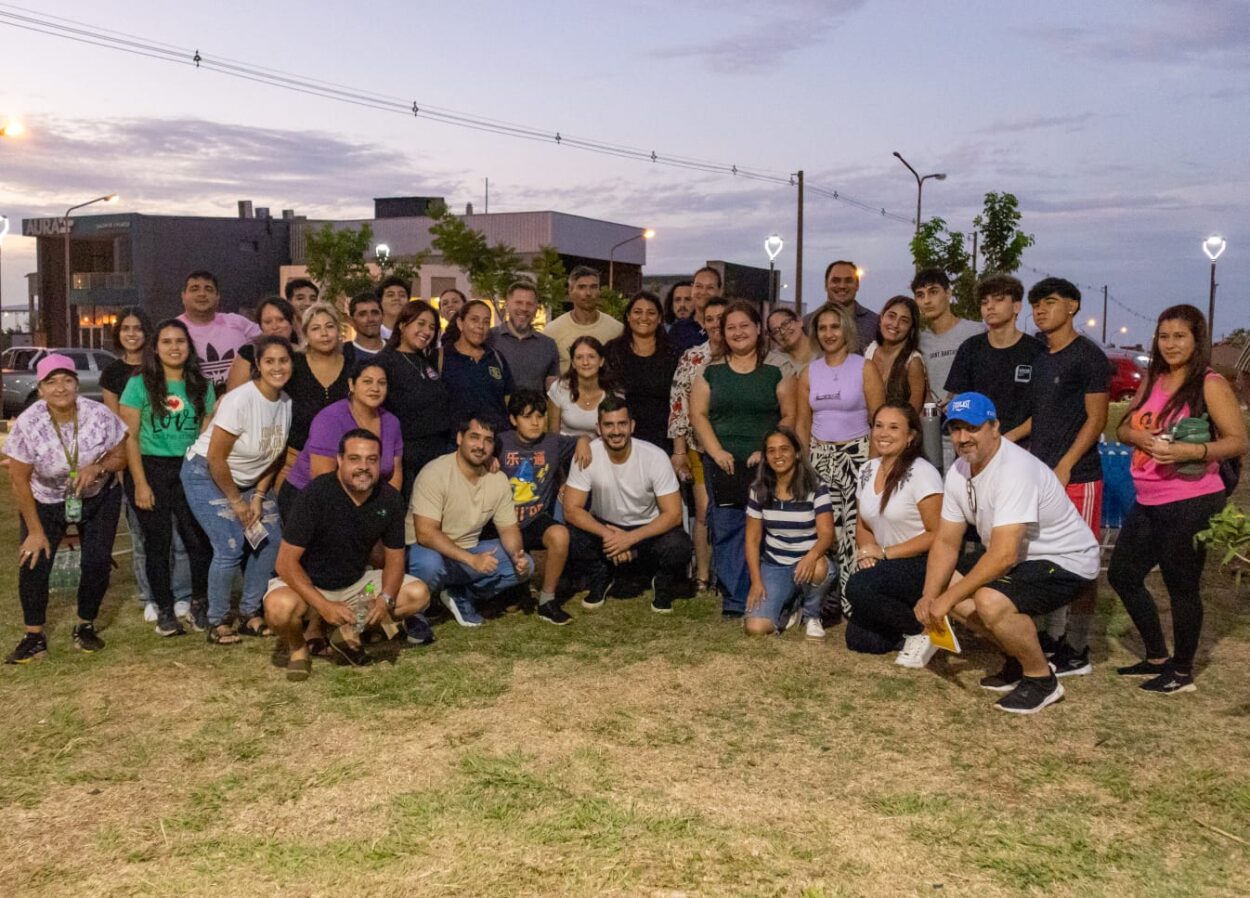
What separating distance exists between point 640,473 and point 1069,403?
2709 mm

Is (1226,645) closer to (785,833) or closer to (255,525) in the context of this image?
(785,833)

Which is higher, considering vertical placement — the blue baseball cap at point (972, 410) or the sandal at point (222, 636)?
the blue baseball cap at point (972, 410)

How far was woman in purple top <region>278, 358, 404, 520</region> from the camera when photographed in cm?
599

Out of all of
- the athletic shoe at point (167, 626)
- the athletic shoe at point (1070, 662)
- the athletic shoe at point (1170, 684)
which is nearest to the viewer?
the athletic shoe at point (1170, 684)

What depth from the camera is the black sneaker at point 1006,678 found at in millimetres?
5500

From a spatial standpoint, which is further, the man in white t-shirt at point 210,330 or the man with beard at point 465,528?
the man in white t-shirt at point 210,330

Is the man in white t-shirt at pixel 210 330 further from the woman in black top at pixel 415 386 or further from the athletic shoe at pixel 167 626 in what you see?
the athletic shoe at pixel 167 626

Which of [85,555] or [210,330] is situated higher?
[210,330]

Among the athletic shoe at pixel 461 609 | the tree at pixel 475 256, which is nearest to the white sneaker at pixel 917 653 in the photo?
the athletic shoe at pixel 461 609

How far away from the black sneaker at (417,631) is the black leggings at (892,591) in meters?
2.46

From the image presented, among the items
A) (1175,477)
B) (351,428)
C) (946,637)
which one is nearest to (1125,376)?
(1175,477)

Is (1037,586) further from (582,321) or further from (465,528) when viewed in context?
(582,321)

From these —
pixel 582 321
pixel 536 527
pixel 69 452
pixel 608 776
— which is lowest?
pixel 608 776

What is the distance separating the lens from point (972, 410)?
5.03 meters
